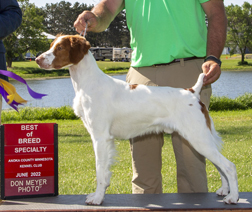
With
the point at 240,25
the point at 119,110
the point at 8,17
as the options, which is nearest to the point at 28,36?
the point at 240,25

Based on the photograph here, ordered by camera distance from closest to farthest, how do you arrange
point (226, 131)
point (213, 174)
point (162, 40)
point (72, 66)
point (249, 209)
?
point (249, 209), point (72, 66), point (162, 40), point (213, 174), point (226, 131)

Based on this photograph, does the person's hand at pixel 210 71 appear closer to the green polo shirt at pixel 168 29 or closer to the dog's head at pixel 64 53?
the green polo shirt at pixel 168 29

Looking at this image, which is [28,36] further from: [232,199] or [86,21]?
[232,199]

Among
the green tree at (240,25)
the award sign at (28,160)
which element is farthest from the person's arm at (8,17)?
the green tree at (240,25)

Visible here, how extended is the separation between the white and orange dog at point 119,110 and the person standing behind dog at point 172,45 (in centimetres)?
38

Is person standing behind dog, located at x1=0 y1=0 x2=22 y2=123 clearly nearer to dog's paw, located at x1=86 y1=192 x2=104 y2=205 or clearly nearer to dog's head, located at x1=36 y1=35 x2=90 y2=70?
dog's head, located at x1=36 y1=35 x2=90 y2=70

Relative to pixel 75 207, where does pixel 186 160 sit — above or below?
above

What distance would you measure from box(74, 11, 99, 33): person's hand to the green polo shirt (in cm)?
42

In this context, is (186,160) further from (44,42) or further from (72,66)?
(44,42)

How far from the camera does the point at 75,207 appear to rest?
2555 mm

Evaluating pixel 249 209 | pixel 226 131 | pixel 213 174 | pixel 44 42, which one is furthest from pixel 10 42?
pixel 249 209

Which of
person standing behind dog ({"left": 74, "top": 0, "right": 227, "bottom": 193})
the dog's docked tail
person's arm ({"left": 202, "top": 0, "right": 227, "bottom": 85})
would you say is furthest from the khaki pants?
the dog's docked tail

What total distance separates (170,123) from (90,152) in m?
4.90

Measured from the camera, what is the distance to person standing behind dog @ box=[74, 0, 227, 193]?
9.64ft
